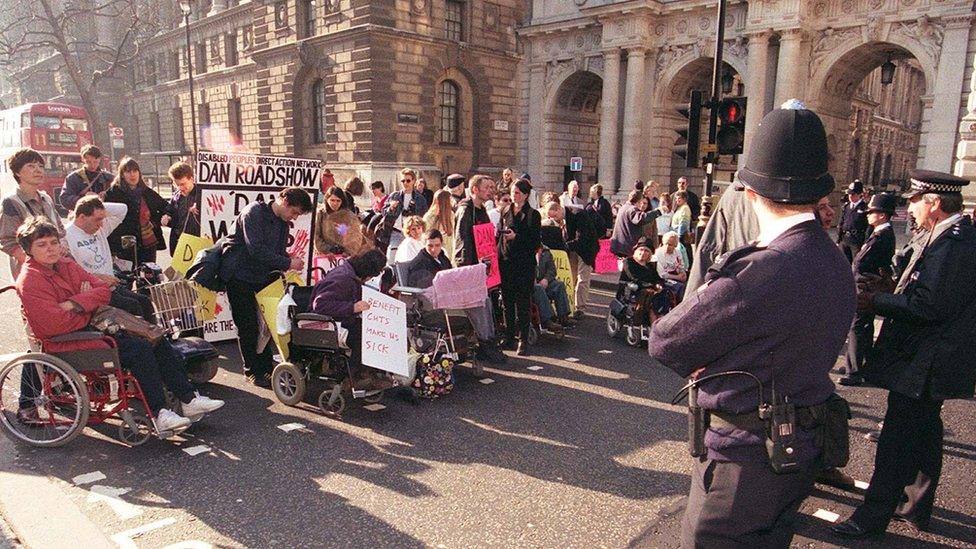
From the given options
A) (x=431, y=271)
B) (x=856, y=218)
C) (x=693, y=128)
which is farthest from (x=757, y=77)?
(x=431, y=271)

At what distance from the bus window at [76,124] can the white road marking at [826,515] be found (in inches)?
1312

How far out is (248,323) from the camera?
629cm

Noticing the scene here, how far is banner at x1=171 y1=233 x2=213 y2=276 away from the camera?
24.2 feet

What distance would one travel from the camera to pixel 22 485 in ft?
13.7

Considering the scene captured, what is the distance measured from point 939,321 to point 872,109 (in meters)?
56.9

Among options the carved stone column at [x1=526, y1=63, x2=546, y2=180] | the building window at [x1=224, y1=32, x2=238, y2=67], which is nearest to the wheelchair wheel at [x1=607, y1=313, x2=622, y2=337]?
the carved stone column at [x1=526, y1=63, x2=546, y2=180]

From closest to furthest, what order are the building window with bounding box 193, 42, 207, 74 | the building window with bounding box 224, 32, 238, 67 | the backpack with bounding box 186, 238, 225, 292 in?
the backpack with bounding box 186, 238, 225, 292 → the building window with bounding box 224, 32, 238, 67 → the building window with bounding box 193, 42, 207, 74

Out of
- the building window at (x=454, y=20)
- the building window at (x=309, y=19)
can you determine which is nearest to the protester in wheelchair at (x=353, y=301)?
the building window at (x=454, y=20)

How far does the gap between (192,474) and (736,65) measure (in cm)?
2316

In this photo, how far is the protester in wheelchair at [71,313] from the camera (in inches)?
176

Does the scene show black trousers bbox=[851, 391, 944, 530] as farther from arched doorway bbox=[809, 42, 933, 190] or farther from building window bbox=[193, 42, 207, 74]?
building window bbox=[193, 42, 207, 74]

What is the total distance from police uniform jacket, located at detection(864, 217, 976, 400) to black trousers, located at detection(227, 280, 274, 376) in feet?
17.5

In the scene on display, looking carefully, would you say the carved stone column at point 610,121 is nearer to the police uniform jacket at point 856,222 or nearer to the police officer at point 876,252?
the police uniform jacket at point 856,222

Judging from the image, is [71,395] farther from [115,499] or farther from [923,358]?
[923,358]
